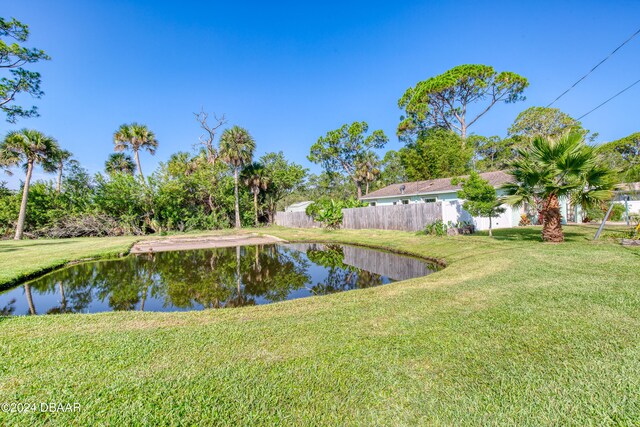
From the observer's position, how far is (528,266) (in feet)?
20.3

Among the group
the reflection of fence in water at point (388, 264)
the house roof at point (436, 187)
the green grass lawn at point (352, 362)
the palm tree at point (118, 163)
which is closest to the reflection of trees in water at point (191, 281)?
the reflection of fence in water at point (388, 264)

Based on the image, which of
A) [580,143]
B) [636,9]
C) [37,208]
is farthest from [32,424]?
[37,208]

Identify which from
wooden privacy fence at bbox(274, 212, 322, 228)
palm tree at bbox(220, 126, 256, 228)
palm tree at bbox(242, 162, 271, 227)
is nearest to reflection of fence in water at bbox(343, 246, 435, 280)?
wooden privacy fence at bbox(274, 212, 322, 228)

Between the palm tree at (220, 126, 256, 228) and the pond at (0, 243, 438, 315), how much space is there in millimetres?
16270

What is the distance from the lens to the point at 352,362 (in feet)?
8.70

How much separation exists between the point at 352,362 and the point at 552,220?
943 centimetres

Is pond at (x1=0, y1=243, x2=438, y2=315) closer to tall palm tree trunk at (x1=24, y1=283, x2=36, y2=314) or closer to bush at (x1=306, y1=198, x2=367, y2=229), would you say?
tall palm tree trunk at (x1=24, y1=283, x2=36, y2=314)

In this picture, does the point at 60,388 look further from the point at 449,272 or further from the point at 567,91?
the point at 567,91

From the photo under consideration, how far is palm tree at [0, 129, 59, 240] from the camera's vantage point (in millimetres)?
18969

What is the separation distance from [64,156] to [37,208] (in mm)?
10644

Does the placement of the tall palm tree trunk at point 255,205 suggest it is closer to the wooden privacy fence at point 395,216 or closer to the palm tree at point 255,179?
the palm tree at point 255,179

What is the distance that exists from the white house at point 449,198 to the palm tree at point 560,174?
219 cm

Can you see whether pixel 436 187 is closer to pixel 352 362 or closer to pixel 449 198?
pixel 449 198

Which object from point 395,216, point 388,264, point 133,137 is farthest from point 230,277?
point 133,137
